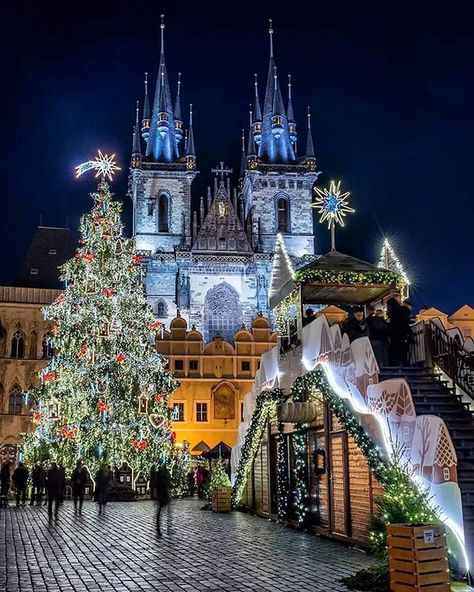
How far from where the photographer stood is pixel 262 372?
69.8 feet

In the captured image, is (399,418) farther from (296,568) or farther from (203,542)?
(203,542)

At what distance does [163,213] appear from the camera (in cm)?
5831

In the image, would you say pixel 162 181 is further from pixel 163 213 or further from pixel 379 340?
pixel 379 340

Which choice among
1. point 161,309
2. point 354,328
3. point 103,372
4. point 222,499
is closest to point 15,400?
point 161,309

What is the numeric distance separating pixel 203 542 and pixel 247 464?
24.3ft

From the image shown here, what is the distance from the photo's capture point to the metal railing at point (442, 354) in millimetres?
13273

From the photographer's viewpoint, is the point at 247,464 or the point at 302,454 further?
the point at 247,464

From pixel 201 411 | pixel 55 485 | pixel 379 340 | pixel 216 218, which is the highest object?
pixel 216 218

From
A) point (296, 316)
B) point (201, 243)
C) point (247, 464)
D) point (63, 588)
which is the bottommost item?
point (63, 588)

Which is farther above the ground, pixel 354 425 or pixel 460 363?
pixel 460 363

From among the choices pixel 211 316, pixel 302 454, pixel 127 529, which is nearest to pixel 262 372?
pixel 302 454

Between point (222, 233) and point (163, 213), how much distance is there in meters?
5.02

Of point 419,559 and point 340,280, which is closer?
point 419,559

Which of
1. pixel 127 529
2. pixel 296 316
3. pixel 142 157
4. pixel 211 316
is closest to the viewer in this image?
pixel 127 529
